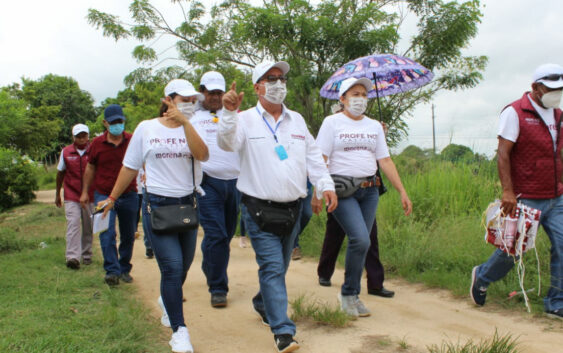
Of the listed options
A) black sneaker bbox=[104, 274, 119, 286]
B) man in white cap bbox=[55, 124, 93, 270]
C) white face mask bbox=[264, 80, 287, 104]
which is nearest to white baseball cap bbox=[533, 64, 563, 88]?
white face mask bbox=[264, 80, 287, 104]

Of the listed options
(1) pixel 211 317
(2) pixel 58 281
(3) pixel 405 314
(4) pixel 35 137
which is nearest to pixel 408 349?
(3) pixel 405 314

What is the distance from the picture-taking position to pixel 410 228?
668cm

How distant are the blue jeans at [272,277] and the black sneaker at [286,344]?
0.10 ft

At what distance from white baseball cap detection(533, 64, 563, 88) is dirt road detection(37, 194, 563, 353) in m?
1.94

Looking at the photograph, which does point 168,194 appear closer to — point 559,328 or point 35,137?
point 559,328

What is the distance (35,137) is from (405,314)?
1497 centimetres

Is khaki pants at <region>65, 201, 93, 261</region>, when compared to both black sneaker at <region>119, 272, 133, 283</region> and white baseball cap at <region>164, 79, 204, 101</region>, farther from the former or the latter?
white baseball cap at <region>164, 79, 204, 101</region>

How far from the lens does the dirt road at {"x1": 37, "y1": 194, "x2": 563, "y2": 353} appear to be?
12.2ft

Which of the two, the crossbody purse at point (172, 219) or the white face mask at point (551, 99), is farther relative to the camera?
the white face mask at point (551, 99)

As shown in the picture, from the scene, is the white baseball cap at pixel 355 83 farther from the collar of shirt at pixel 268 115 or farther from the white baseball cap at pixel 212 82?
the white baseball cap at pixel 212 82

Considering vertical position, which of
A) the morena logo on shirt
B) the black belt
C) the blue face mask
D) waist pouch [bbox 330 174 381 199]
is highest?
the morena logo on shirt

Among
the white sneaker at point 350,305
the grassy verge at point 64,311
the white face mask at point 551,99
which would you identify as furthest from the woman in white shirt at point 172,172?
the white face mask at point 551,99

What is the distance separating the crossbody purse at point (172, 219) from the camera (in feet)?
11.9

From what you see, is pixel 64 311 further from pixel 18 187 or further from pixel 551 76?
pixel 18 187
